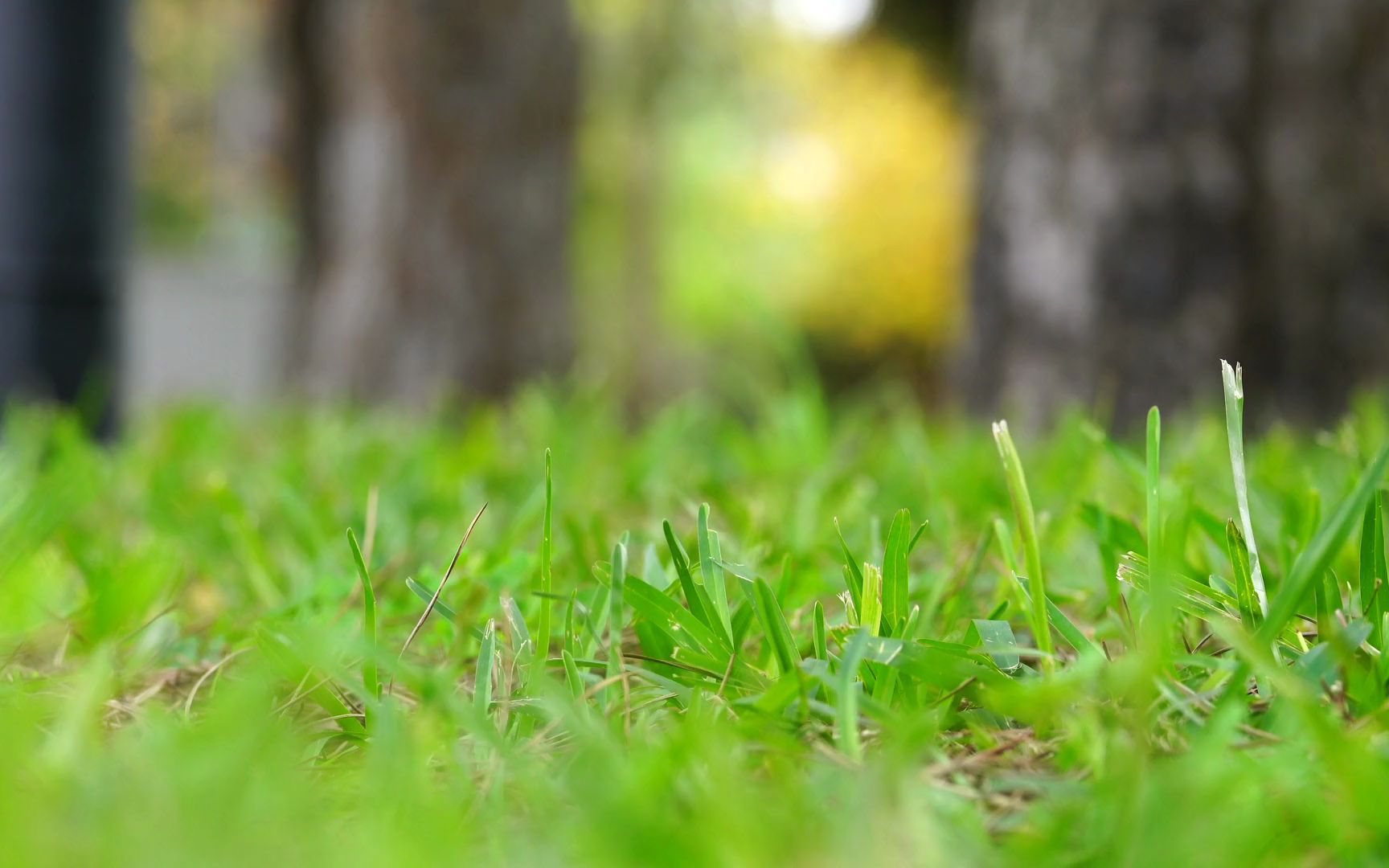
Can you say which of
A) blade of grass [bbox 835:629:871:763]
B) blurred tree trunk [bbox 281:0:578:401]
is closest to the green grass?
blade of grass [bbox 835:629:871:763]

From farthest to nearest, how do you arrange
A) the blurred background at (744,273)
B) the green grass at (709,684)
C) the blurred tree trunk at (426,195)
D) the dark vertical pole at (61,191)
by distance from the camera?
the blurred tree trunk at (426,195)
the blurred background at (744,273)
the dark vertical pole at (61,191)
the green grass at (709,684)

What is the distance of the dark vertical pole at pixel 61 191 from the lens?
222 cm

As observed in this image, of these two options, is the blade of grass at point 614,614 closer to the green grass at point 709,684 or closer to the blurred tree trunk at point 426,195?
the green grass at point 709,684

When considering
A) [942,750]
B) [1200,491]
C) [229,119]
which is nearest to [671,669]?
[942,750]

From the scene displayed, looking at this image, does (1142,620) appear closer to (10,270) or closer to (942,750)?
(942,750)

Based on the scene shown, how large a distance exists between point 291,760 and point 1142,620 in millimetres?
494

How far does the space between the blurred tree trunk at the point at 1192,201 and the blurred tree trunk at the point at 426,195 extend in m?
2.36

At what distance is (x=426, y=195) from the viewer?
4.74 m

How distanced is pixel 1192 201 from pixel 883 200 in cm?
849

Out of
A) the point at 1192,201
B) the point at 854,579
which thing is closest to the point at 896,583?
the point at 854,579

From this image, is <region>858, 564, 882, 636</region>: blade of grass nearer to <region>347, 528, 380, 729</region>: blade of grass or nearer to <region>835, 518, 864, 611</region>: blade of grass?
<region>835, 518, 864, 611</region>: blade of grass

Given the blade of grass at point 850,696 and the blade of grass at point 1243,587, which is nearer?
the blade of grass at point 850,696

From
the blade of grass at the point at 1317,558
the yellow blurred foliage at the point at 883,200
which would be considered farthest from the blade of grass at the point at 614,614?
the yellow blurred foliage at the point at 883,200

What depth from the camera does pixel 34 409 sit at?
1979 millimetres
